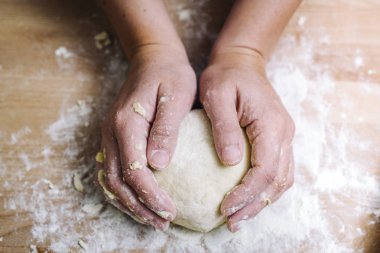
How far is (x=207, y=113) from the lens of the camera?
1.16 metres

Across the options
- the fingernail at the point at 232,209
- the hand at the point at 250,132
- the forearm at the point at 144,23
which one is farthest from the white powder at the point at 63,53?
the fingernail at the point at 232,209

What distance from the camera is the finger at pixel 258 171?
1.10 metres

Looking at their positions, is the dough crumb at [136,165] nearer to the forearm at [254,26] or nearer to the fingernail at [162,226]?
the fingernail at [162,226]

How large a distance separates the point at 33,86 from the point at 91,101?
185 mm

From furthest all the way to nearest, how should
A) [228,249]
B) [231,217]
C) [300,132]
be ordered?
[300,132], [228,249], [231,217]

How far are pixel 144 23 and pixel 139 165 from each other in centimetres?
43

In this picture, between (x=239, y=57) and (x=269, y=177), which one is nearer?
(x=269, y=177)

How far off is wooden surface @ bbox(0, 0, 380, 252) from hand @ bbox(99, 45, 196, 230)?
0.20 meters

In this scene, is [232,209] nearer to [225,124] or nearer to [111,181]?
[225,124]

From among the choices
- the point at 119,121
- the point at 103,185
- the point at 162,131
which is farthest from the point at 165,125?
the point at 103,185

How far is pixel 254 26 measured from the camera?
1296 millimetres

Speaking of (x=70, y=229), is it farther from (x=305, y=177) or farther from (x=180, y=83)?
(x=305, y=177)

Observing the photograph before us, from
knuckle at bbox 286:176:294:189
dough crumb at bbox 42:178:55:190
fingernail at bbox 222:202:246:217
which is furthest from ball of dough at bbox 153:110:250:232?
dough crumb at bbox 42:178:55:190

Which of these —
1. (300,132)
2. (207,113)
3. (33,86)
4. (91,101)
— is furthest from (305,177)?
(33,86)
